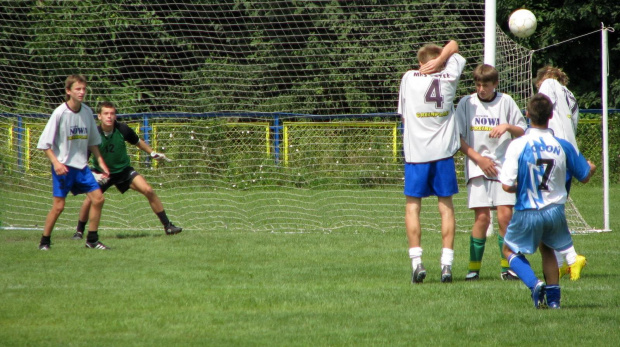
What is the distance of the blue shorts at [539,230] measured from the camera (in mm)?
5246

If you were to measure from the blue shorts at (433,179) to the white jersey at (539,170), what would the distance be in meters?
1.14

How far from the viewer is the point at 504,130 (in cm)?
618

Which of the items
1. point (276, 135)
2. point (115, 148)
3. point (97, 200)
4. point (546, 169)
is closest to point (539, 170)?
point (546, 169)

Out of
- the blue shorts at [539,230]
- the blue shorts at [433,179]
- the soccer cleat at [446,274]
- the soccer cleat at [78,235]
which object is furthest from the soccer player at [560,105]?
the soccer cleat at [78,235]

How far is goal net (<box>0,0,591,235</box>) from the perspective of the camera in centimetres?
1217

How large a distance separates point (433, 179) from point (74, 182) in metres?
4.28

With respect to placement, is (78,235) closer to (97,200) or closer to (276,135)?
(97,200)

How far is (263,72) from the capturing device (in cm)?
1322

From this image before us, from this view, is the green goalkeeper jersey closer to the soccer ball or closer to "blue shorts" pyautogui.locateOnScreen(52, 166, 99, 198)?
"blue shorts" pyautogui.locateOnScreen(52, 166, 99, 198)

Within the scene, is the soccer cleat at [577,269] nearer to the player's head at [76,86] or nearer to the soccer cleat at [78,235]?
the player's head at [76,86]

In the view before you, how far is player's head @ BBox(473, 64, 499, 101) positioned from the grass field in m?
1.59

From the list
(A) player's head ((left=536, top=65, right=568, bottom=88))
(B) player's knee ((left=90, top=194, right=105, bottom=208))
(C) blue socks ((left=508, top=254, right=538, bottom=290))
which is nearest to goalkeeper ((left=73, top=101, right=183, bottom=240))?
(B) player's knee ((left=90, top=194, right=105, bottom=208))

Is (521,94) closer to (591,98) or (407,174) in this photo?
(407,174)

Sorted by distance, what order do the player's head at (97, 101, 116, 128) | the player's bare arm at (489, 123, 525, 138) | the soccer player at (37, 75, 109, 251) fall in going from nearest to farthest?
the player's bare arm at (489, 123, 525, 138) < the soccer player at (37, 75, 109, 251) < the player's head at (97, 101, 116, 128)
